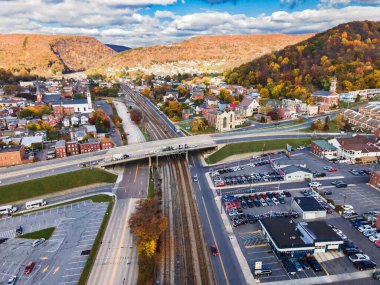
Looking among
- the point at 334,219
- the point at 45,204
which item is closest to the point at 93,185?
the point at 45,204

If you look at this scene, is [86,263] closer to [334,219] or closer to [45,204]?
[45,204]

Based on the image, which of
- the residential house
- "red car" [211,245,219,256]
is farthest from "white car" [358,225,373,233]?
the residential house

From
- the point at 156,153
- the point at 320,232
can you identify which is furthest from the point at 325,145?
the point at 156,153

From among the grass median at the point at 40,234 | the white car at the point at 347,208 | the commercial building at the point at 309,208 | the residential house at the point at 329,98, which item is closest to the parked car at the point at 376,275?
the commercial building at the point at 309,208

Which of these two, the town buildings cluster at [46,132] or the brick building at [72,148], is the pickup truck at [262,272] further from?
the brick building at [72,148]

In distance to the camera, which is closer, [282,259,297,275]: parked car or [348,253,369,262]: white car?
[282,259,297,275]: parked car

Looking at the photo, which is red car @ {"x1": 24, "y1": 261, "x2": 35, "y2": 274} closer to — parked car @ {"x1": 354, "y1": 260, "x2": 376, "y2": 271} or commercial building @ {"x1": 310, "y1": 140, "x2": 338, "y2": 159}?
parked car @ {"x1": 354, "y1": 260, "x2": 376, "y2": 271}

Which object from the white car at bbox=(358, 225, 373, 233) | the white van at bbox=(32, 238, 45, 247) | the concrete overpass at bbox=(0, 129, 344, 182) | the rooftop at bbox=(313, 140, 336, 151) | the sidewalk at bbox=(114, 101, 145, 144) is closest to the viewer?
the white van at bbox=(32, 238, 45, 247)
